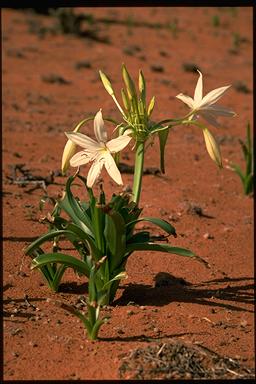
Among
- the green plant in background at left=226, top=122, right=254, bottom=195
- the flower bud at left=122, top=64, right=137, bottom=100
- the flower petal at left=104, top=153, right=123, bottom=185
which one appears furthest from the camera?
the green plant in background at left=226, top=122, right=254, bottom=195

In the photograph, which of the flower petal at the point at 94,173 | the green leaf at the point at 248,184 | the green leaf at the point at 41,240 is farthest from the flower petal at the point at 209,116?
the green leaf at the point at 248,184

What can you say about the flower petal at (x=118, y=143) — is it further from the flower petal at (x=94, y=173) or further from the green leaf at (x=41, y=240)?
the green leaf at (x=41, y=240)

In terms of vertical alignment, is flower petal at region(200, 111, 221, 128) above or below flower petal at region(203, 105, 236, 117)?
below

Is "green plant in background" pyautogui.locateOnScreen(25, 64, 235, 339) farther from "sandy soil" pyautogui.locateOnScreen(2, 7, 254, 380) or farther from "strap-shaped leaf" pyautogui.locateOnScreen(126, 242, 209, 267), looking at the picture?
"sandy soil" pyautogui.locateOnScreen(2, 7, 254, 380)

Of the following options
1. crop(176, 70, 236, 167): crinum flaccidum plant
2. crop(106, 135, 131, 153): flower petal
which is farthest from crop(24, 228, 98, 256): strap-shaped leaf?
crop(176, 70, 236, 167): crinum flaccidum plant

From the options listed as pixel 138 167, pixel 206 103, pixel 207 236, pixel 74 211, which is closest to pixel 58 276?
pixel 74 211

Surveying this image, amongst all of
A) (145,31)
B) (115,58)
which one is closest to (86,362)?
(115,58)
